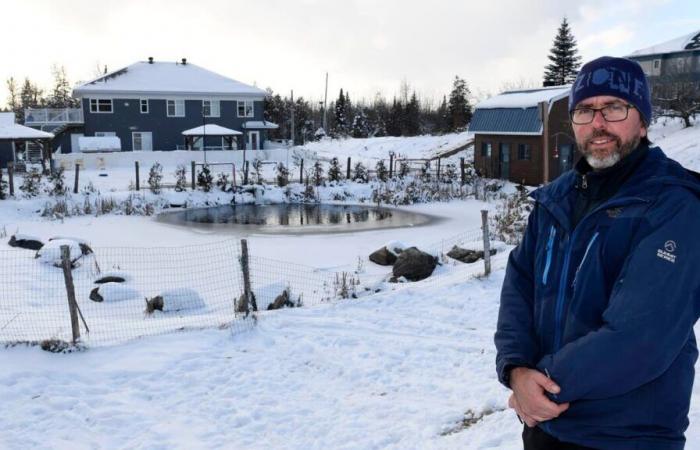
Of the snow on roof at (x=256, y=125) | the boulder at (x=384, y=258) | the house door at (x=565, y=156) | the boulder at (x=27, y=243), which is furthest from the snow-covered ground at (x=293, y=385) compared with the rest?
the snow on roof at (x=256, y=125)

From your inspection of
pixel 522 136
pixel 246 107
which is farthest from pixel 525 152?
pixel 246 107

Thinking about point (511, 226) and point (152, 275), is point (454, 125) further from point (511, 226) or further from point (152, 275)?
point (152, 275)

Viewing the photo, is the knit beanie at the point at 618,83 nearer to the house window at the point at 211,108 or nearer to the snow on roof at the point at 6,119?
the snow on roof at the point at 6,119

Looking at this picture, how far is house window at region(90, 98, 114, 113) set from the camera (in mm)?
43125

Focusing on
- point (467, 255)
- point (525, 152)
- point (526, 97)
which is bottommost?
point (467, 255)

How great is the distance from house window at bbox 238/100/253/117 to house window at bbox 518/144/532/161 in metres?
23.3

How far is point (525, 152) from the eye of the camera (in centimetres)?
3080

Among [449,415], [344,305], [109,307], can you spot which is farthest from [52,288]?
[449,415]

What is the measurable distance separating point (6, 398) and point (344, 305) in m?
4.74

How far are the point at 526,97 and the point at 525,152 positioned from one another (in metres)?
3.10

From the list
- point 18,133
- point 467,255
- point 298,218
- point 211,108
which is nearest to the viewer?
point 467,255

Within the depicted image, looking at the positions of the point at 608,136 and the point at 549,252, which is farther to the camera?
the point at 549,252

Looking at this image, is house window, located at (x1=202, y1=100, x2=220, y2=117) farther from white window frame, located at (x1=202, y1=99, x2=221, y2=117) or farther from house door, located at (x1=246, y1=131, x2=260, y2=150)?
house door, located at (x1=246, y1=131, x2=260, y2=150)

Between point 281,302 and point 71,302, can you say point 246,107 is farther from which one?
point 71,302
